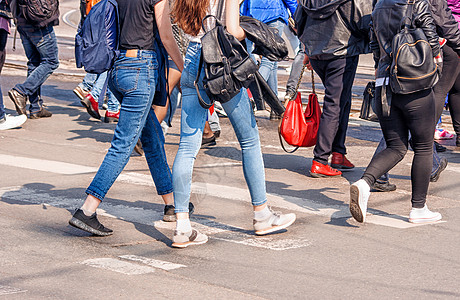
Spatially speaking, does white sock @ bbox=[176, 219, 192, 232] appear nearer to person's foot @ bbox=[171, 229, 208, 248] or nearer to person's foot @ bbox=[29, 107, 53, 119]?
person's foot @ bbox=[171, 229, 208, 248]

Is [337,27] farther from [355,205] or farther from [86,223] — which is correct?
[86,223]

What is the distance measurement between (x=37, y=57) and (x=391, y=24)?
6.13m

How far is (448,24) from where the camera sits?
6676 millimetres

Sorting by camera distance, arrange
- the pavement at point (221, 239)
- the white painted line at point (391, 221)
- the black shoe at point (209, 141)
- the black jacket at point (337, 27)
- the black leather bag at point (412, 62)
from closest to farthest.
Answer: the pavement at point (221, 239) → the black leather bag at point (412, 62) → the white painted line at point (391, 221) → the black jacket at point (337, 27) → the black shoe at point (209, 141)

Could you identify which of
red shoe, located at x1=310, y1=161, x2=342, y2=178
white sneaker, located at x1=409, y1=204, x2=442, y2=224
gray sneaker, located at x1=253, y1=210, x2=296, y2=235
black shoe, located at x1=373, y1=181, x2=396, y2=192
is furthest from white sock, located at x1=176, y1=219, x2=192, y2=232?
red shoe, located at x1=310, y1=161, x2=342, y2=178

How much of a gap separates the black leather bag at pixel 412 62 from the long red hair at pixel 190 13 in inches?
57.8

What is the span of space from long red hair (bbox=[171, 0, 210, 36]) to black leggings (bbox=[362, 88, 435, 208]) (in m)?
1.59

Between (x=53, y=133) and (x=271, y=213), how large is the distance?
485cm

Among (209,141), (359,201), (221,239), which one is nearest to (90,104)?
(209,141)

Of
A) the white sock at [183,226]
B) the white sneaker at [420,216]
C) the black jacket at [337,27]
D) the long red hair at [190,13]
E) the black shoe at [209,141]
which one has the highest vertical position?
the long red hair at [190,13]

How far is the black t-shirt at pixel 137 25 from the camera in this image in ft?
17.4

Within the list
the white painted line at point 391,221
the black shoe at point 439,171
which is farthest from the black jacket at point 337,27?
the white painted line at point 391,221

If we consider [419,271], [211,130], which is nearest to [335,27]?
[211,130]

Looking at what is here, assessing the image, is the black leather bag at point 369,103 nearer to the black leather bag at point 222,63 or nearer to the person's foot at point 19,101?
the black leather bag at point 222,63
